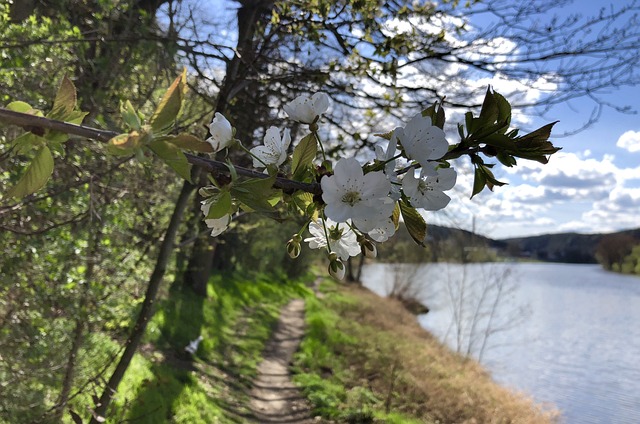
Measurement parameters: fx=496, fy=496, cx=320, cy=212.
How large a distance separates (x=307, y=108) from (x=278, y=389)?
7512 mm

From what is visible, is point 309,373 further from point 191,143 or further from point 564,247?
point 564,247

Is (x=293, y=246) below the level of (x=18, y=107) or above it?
below

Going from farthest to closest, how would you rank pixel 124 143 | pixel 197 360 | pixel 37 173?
pixel 197 360, pixel 37 173, pixel 124 143

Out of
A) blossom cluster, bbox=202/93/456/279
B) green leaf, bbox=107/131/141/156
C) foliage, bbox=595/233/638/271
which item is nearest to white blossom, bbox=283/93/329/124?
blossom cluster, bbox=202/93/456/279

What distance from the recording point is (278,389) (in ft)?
25.3

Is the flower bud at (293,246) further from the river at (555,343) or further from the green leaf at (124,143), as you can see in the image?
the river at (555,343)

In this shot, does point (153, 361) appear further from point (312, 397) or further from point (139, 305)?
point (312, 397)

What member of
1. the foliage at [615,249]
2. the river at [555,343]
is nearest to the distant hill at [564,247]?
the foliage at [615,249]

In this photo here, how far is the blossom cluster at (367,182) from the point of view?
25.1 inches

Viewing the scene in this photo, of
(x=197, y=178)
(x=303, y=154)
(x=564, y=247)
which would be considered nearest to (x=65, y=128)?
(x=303, y=154)

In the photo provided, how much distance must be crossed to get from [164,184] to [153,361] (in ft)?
7.57

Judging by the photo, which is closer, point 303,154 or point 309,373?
point 303,154

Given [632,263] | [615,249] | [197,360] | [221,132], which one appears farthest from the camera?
[615,249]

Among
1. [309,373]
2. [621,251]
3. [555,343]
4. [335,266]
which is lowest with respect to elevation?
[555,343]
